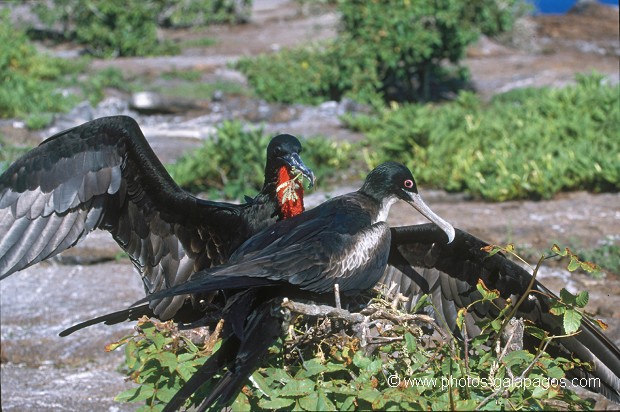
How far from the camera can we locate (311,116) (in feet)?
29.5

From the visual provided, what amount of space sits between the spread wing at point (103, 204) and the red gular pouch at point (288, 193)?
18 cm

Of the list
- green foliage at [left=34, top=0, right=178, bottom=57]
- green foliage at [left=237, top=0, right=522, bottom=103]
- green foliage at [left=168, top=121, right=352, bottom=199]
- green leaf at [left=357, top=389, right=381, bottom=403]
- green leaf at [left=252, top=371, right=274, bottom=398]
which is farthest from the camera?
green foliage at [left=34, top=0, right=178, bottom=57]

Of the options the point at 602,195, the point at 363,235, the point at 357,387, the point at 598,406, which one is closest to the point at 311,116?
the point at 602,195

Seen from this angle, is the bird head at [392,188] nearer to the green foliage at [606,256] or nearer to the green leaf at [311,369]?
the green leaf at [311,369]

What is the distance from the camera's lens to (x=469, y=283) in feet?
10.4

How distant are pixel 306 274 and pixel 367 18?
691 centimetres

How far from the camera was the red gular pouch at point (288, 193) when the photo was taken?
3332 millimetres

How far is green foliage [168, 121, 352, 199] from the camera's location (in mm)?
6371

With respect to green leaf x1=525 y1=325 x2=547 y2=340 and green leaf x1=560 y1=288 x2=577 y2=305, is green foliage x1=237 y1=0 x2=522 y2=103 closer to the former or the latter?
green leaf x1=525 y1=325 x2=547 y2=340

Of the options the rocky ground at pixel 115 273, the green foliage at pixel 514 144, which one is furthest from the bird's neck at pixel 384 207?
the green foliage at pixel 514 144

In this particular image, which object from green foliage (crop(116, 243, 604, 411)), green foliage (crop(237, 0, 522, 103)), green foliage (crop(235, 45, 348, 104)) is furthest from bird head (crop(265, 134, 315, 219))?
green foliage (crop(235, 45, 348, 104))

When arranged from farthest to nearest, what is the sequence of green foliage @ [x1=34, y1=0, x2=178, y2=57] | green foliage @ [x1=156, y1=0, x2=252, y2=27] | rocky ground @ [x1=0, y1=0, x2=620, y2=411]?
green foliage @ [x1=156, y1=0, x2=252, y2=27]
green foliage @ [x1=34, y1=0, x2=178, y2=57]
rocky ground @ [x1=0, y1=0, x2=620, y2=411]

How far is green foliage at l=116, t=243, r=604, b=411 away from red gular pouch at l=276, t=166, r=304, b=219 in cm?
87

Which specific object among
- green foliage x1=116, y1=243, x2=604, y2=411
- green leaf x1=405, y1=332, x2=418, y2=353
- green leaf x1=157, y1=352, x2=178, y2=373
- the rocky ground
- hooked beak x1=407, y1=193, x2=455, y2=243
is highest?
hooked beak x1=407, y1=193, x2=455, y2=243
